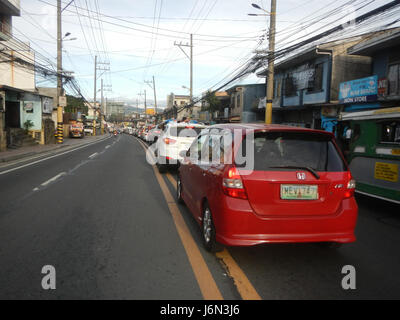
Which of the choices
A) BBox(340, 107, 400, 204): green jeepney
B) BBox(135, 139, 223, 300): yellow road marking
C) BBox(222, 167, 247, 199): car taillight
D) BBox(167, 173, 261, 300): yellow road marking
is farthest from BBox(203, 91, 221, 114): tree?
BBox(222, 167, 247, 199): car taillight

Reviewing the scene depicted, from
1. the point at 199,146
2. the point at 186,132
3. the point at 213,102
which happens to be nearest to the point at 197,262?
the point at 199,146

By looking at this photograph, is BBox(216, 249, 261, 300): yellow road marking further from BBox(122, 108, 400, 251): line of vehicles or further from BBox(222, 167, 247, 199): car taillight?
BBox(222, 167, 247, 199): car taillight

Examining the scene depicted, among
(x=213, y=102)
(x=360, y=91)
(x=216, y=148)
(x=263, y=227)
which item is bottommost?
(x=263, y=227)

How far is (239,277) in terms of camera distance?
11.2 ft

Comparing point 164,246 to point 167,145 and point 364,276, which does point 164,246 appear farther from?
point 167,145

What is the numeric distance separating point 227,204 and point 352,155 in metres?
5.21

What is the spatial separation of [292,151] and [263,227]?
960 millimetres

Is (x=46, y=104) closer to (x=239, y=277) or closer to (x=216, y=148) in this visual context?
(x=216, y=148)

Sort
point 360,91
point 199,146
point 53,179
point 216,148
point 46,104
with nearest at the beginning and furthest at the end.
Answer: point 216,148 → point 199,146 → point 53,179 → point 360,91 → point 46,104

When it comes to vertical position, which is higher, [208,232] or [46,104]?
[46,104]

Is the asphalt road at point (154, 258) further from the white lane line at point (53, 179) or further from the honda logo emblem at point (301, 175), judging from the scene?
the white lane line at point (53, 179)

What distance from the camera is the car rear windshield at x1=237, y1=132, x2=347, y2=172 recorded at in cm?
366

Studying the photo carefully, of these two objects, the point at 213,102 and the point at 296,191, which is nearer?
the point at 296,191
